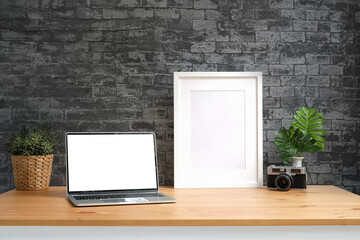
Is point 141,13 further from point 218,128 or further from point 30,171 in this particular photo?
point 30,171

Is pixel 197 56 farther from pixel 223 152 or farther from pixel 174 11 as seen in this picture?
pixel 223 152

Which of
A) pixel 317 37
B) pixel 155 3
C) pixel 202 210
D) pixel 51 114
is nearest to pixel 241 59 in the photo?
pixel 317 37

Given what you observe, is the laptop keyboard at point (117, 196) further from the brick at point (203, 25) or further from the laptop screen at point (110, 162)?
the brick at point (203, 25)

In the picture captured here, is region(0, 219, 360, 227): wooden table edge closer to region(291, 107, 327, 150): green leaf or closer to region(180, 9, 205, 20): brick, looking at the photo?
region(291, 107, 327, 150): green leaf

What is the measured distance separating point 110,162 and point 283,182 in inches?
33.8

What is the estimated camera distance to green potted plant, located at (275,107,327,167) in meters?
2.06

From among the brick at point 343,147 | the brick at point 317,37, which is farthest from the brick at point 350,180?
the brick at point 317,37

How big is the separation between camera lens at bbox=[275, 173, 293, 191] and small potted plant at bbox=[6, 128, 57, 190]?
1.16m

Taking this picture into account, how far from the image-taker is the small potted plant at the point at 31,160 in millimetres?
1979

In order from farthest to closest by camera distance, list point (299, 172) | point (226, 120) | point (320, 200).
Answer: point (226, 120)
point (299, 172)
point (320, 200)

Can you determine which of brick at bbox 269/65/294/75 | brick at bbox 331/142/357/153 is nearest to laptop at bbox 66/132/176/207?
brick at bbox 269/65/294/75

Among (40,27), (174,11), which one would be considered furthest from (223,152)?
(40,27)

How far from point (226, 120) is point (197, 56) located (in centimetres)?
39

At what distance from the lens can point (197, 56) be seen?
86.7 inches
